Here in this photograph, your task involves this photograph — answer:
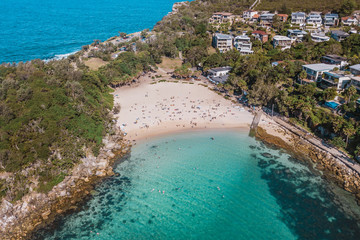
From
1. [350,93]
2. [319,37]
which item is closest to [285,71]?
[350,93]

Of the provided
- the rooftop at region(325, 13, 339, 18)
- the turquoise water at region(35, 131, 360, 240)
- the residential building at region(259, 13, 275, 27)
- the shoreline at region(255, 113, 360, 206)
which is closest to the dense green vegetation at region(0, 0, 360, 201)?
the shoreline at region(255, 113, 360, 206)

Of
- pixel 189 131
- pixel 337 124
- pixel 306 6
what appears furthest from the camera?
pixel 306 6

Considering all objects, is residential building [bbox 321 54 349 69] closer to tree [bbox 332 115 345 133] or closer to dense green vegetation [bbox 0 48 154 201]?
tree [bbox 332 115 345 133]

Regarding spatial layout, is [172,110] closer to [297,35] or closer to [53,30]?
[297,35]

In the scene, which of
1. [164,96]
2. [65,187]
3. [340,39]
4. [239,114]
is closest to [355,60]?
[340,39]

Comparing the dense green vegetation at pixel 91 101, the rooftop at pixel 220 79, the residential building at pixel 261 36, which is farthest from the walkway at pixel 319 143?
the residential building at pixel 261 36

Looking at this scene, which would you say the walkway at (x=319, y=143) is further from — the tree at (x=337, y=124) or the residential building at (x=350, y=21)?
the residential building at (x=350, y=21)

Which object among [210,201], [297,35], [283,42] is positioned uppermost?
[297,35]
